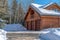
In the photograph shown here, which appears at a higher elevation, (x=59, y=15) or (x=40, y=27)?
(x=59, y=15)

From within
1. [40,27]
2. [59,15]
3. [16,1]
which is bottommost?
[40,27]

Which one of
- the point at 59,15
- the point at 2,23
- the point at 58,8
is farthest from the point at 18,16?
the point at 2,23

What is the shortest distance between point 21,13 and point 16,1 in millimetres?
4417

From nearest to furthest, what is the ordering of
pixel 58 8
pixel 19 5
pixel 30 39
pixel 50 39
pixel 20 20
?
pixel 50 39
pixel 30 39
pixel 58 8
pixel 20 20
pixel 19 5

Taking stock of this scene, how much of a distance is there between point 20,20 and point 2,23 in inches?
979

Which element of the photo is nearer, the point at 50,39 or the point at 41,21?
the point at 50,39

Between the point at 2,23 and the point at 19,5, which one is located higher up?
the point at 19,5

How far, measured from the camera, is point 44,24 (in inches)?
795

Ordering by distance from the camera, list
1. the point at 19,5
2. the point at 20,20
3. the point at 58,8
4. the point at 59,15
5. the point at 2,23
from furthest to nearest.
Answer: the point at 19,5 < the point at 20,20 < the point at 58,8 < the point at 59,15 < the point at 2,23

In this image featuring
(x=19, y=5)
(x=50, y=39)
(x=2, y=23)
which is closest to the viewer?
(x=50, y=39)

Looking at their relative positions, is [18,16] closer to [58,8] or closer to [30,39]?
[58,8]

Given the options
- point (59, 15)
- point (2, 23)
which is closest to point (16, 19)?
point (59, 15)

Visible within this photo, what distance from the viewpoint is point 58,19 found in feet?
67.3

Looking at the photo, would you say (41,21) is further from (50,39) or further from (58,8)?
(50,39)
